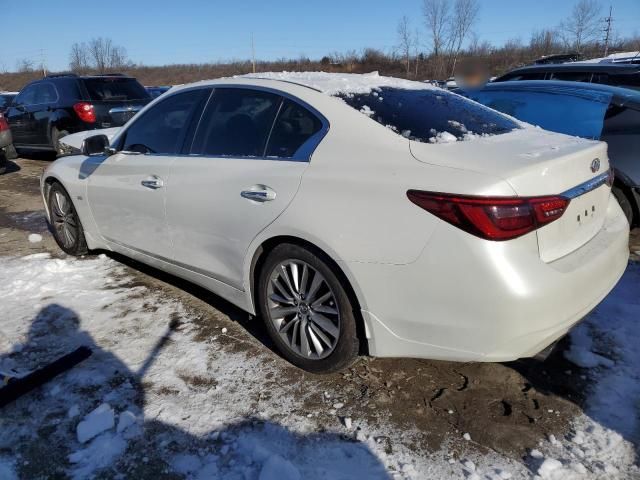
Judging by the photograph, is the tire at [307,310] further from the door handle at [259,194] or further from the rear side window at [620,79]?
the rear side window at [620,79]

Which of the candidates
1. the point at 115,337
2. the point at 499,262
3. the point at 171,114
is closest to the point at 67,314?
the point at 115,337

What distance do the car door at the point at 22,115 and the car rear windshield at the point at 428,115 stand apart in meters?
A: 10.1

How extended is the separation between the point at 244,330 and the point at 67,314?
136 centimetres

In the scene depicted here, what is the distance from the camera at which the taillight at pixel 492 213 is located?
6.94 ft

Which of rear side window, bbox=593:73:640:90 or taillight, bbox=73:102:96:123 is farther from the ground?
rear side window, bbox=593:73:640:90

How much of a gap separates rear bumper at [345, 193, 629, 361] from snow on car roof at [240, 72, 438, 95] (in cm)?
115

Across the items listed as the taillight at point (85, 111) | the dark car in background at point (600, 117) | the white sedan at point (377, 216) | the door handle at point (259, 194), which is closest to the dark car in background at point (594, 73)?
the dark car in background at point (600, 117)

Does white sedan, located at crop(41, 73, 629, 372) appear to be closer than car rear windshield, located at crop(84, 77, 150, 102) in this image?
Yes

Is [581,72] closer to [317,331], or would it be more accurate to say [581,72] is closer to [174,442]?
[317,331]

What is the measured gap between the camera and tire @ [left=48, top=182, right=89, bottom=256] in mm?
4758

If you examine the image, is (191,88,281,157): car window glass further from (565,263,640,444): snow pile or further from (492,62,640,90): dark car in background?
(492,62,640,90): dark car in background

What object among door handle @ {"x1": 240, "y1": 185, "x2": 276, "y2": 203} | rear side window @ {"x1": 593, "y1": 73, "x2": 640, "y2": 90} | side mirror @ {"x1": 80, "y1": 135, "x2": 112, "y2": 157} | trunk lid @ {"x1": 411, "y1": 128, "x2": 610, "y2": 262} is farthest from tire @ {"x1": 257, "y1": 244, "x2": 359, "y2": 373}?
rear side window @ {"x1": 593, "y1": 73, "x2": 640, "y2": 90}

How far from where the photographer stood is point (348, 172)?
252cm

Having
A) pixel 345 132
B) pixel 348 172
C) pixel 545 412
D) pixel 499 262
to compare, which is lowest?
pixel 545 412
